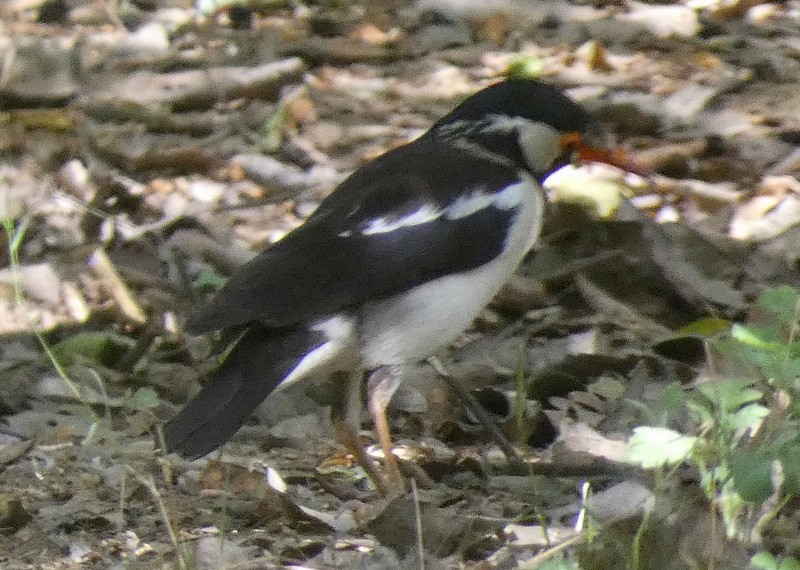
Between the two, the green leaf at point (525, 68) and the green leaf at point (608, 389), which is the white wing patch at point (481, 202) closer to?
the green leaf at point (608, 389)

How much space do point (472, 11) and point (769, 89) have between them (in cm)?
182

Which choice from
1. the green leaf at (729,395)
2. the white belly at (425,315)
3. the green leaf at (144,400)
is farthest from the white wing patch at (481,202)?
the green leaf at (729,395)

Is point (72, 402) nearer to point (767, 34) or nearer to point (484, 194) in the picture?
point (484, 194)

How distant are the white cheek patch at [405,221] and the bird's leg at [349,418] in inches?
20.8

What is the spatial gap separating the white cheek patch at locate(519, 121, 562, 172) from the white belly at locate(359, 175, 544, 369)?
52 cm

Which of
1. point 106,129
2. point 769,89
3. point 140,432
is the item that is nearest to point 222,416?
point 140,432

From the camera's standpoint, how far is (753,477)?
119 inches

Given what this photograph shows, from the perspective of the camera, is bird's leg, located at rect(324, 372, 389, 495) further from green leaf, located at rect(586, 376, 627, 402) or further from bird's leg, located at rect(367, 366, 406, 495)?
green leaf, located at rect(586, 376, 627, 402)

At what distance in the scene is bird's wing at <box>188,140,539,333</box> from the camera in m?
4.46

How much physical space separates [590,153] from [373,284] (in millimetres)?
1155

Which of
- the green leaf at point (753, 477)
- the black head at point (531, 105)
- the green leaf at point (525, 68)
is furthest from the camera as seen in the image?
the green leaf at point (525, 68)

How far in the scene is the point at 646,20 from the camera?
8117 millimetres

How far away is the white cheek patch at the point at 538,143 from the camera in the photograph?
5203 millimetres

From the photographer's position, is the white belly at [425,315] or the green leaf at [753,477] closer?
the green leaf at [753,477]
